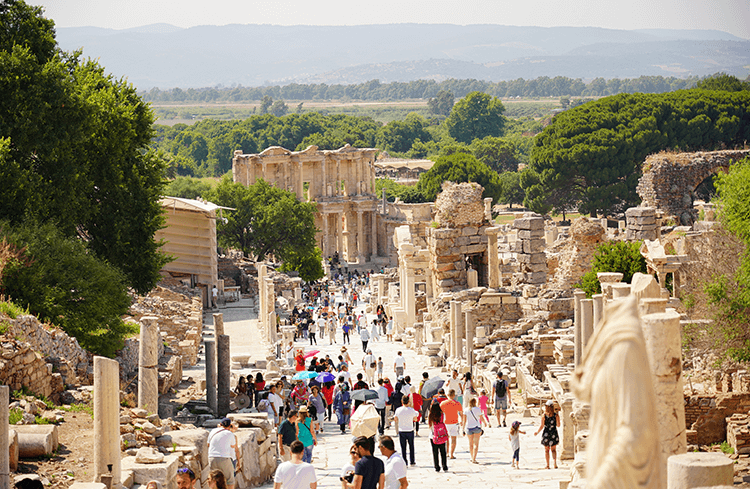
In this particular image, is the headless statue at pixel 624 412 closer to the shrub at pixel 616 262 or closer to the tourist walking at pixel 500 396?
the tourist walking at pixel 500 396

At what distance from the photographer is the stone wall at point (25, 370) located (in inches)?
492

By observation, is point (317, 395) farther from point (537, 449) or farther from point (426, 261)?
point (426, 261)

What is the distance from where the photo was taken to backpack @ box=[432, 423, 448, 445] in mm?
13250

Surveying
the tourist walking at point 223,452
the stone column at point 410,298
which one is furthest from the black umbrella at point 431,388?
the stone column at point 410,298

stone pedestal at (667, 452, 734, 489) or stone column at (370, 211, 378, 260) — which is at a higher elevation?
stone column at (370, 211, 378, 260)

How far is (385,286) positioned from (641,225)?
1519cm

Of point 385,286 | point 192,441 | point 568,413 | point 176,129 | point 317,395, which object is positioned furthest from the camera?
point 176,129

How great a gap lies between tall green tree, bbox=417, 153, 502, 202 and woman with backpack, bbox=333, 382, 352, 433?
207ft

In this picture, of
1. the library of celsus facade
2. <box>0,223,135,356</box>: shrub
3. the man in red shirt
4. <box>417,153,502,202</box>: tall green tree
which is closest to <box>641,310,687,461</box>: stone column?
the man in red shirt

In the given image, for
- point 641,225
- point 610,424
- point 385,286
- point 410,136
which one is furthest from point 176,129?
point 610,424

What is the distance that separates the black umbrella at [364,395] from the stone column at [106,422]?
6355mm

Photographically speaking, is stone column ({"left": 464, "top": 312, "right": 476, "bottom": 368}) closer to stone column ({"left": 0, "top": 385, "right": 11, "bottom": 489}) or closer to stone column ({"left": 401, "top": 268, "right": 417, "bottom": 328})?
stone column ({"left": 401, "top": 268, "right": 417, "bottom": 328})

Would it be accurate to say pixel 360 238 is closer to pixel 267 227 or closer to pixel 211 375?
pixel 267 227

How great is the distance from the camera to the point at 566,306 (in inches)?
947
